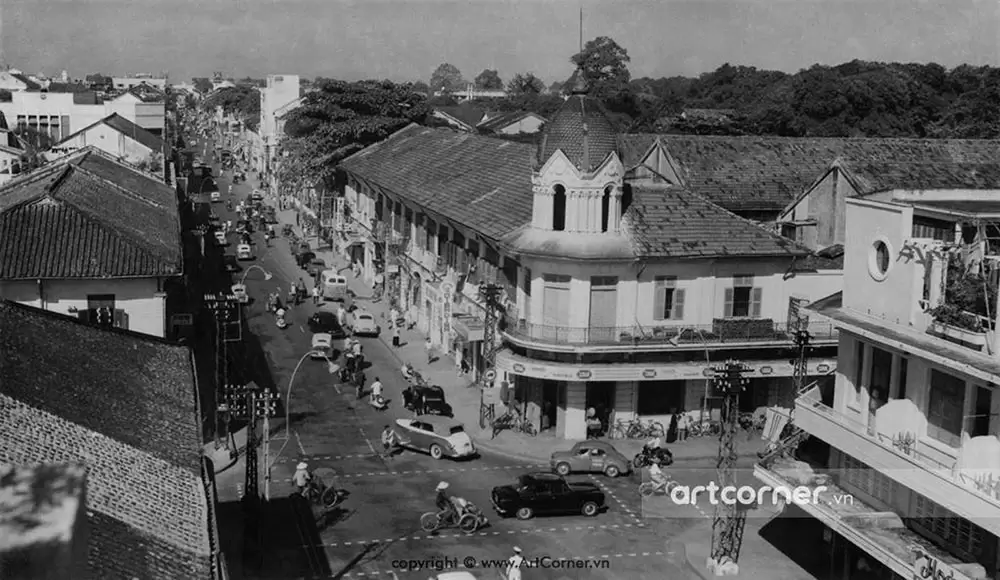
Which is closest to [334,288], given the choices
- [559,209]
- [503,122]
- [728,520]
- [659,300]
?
[559,209]

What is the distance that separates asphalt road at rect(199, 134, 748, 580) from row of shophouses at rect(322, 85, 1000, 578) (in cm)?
486

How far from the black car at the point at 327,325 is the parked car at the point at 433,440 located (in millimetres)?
21188

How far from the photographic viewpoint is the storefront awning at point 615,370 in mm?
48062

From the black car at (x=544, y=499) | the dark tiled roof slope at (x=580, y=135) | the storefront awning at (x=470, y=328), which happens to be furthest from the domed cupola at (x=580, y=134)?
the black car at (x=544, y=499)

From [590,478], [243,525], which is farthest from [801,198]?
[243,525]

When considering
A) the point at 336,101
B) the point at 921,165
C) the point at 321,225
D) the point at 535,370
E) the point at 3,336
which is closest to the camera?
the point at 3,336

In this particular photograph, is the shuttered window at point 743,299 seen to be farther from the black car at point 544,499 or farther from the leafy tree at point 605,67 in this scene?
the leafy tree at point 605,67

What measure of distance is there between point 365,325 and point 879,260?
4148cm

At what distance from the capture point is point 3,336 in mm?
24062

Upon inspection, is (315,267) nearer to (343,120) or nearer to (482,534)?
(343,120)

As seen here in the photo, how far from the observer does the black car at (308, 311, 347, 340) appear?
68.6m

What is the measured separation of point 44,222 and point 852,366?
29.7m

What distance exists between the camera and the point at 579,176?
1930 inches

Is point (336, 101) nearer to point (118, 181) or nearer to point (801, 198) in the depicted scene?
point (118, 181)
